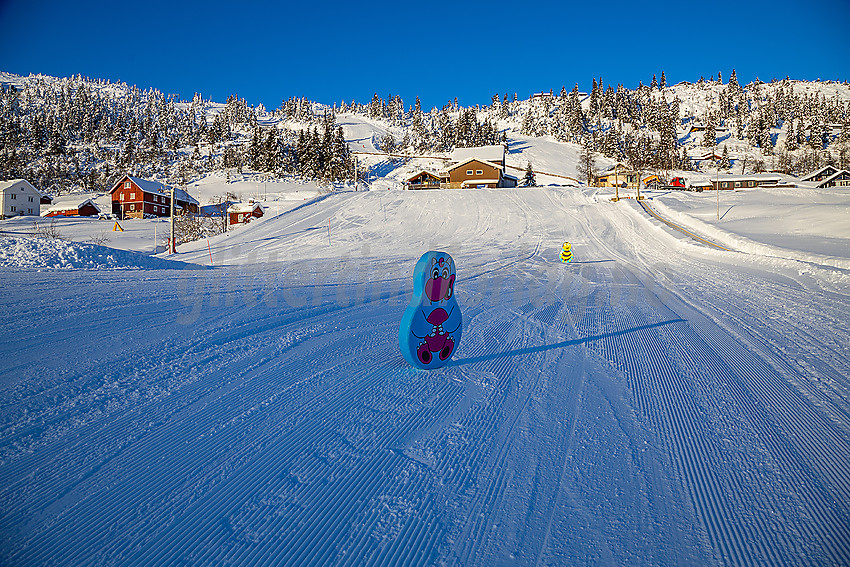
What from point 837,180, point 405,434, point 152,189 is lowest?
point 405,434

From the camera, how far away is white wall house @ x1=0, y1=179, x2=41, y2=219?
4719cm

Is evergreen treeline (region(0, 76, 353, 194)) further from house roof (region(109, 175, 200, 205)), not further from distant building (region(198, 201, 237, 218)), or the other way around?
house roof (region(109, 175, 200, 205))

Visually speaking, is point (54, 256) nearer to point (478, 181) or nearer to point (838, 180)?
point (478, 181)

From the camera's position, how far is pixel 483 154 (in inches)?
2670

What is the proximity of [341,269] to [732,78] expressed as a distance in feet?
678

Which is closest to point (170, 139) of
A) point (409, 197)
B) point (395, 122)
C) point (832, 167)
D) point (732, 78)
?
point (395, 122)

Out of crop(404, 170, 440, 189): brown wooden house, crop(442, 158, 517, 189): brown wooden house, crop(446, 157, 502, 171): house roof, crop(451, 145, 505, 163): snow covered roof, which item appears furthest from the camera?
crop(404, 170, 440, 189): brown wooden house

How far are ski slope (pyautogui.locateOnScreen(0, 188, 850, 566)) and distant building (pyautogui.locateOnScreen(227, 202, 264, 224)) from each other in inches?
1622

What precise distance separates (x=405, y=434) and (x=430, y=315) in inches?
68.2

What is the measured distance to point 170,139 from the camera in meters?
120

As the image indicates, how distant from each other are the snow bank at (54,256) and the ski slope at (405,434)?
4.56ft

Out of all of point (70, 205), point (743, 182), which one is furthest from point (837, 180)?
point (70, 205)

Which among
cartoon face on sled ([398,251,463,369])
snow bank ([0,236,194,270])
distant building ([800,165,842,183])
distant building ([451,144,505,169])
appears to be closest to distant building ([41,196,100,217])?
distant building ([451,144,505,169])

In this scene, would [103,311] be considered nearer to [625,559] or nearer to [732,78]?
[625,559]
